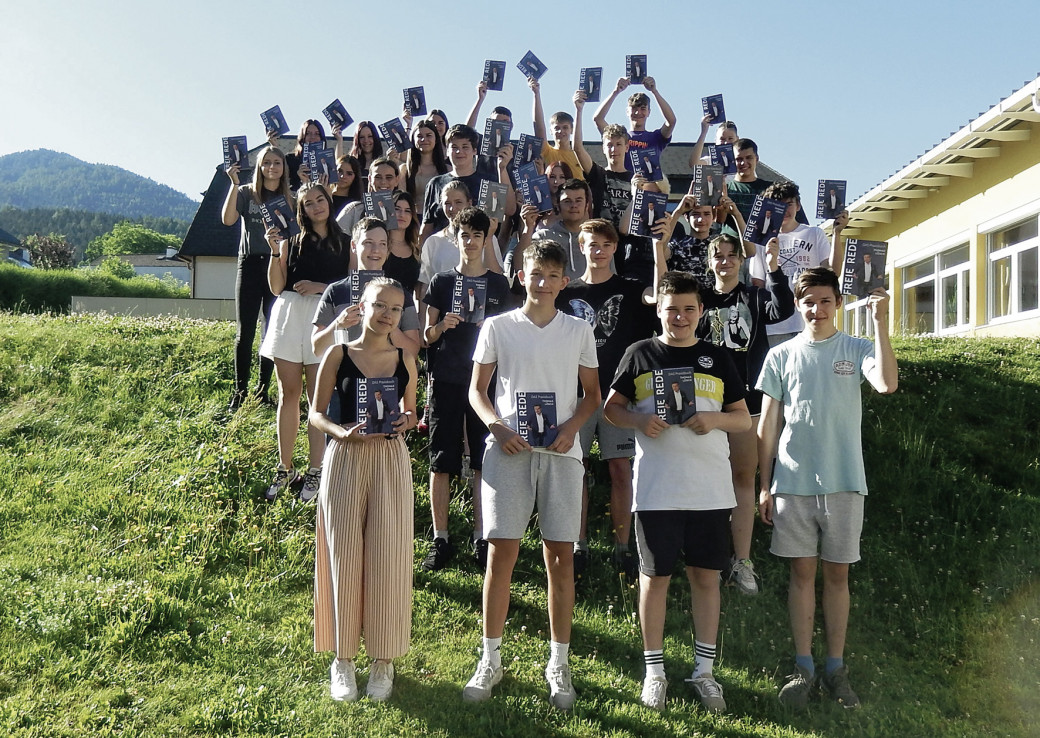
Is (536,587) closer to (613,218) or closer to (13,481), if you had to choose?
(613,218)

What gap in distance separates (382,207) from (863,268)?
327 cm

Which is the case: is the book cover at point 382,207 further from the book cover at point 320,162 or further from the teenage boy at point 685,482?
the teenage boy at point 685,482

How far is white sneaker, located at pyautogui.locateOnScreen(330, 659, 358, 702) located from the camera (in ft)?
13.2

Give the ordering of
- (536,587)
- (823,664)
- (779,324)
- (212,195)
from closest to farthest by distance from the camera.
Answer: (823,664)
(536,587)
(779,324)
(212,195)

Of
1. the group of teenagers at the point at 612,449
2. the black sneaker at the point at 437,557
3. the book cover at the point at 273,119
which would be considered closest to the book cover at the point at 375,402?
the group of teenagers at the point at 612,449

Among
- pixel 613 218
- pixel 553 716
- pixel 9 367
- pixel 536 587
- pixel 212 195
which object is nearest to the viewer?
pixel 553 716

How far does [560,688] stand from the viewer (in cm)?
409

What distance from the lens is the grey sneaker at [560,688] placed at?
4.05 m

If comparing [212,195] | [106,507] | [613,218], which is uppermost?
[212,195]

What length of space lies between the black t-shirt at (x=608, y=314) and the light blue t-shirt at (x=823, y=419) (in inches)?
41.4

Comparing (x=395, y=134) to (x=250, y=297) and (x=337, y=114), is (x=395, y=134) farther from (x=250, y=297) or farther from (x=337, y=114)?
(x=250, y=297)

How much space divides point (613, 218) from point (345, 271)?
2315 millimetres

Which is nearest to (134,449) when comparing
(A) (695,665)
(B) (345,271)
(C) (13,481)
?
(C) (13,481)

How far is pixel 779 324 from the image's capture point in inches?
230
